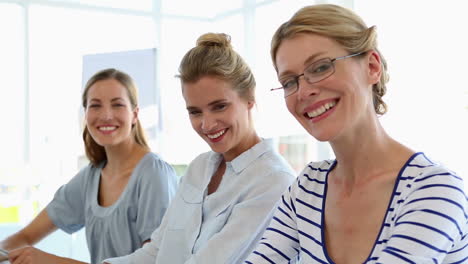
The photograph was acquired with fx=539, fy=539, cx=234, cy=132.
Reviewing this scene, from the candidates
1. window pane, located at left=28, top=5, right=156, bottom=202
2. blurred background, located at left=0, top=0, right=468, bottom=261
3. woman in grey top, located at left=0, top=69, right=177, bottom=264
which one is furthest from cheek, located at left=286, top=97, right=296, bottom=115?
window pane, located at left=28, top=5, right=156, bottom=202

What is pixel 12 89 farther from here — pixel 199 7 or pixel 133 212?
pixel 133 212

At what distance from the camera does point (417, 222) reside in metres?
0.95

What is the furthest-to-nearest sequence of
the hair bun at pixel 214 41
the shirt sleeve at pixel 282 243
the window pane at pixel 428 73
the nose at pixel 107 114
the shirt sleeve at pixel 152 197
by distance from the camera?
the window pane at pixel 428 73 → the nose at pixel 107 114 → the shirt sleeve at pixel 152 197 → the hair bun at pixel 214 41 → the shirt sleeve at pixel 282 243

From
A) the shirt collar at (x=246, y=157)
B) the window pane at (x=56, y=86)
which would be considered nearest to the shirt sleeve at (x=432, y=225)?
the shirt collar at (x=246, y=157)

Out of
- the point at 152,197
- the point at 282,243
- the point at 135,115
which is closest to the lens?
the point at 282,243

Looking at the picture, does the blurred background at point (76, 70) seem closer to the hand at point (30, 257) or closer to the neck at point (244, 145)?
the neck at point (244, 145)

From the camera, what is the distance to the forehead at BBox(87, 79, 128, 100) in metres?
2.22

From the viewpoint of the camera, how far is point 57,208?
2371mm

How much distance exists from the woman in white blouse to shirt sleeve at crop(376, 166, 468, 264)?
0.59 meters

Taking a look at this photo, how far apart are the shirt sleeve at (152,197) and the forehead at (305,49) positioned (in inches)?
41.5

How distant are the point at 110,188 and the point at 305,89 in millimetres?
1341

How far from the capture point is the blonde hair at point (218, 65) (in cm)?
162

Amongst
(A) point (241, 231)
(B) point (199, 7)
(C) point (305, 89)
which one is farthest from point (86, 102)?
(B) point (199, 7)

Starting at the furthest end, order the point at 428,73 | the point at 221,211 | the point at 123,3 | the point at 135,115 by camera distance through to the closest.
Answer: the point at 123,3
the point at 428,73
the point at 135,115
the point at 221,211
